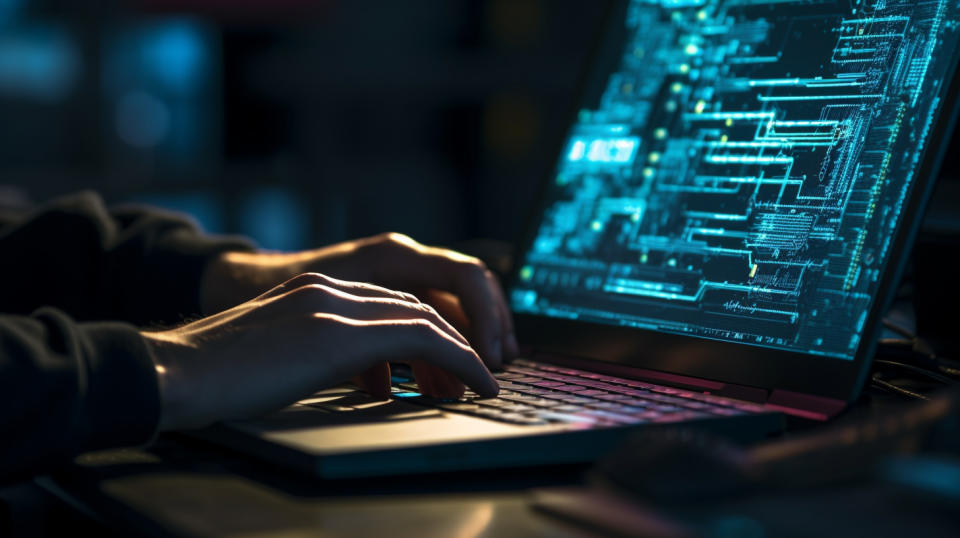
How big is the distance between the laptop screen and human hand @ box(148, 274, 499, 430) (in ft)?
0.78

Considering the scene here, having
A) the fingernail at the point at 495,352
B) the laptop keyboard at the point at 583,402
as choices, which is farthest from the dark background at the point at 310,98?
the laptop keyboard at the point at 583,402

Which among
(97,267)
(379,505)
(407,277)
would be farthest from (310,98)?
(379,505)

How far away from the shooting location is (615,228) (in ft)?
3.10

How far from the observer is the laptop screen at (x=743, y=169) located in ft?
2.43

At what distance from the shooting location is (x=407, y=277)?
97 cm

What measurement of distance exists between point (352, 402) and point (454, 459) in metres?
0.17

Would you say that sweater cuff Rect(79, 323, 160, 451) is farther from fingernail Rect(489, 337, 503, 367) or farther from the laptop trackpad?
fingernail Rect(489, 337, 503, 367)

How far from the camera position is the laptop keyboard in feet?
2.09

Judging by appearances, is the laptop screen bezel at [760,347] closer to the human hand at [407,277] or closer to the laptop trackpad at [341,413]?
the human hand at [407,277]

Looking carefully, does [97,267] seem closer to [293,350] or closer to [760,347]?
[293,350]

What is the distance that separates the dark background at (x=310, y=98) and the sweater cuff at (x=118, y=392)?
382cm

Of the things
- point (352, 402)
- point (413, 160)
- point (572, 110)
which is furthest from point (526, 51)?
point (352, 402)

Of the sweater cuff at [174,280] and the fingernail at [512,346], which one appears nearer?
the fingernail at [512,346]

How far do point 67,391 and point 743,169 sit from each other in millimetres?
562
